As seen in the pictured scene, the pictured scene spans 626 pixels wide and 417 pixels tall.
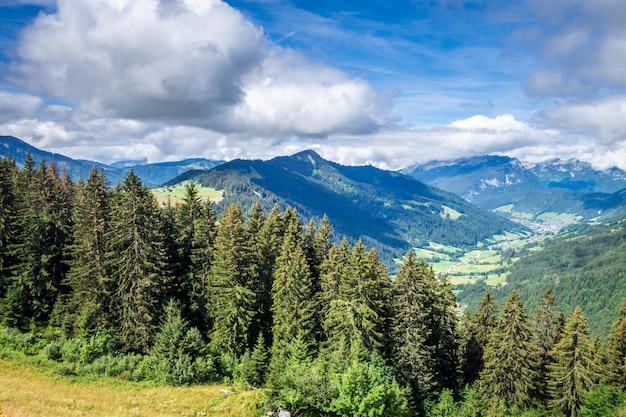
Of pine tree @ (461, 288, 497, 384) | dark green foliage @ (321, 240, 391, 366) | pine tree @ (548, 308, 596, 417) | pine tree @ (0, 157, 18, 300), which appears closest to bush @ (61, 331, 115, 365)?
pine tree @ (0, 157, 18, 300)

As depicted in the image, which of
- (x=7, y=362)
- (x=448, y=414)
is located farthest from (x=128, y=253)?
(x=448, y=414)

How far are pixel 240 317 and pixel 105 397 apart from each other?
59.1ft

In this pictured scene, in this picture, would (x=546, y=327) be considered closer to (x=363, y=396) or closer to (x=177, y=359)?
(x=363, y=396)

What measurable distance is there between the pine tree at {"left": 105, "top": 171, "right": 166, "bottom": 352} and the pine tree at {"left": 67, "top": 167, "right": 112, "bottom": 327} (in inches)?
40.1

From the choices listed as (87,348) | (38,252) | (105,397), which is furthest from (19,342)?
(105,397)

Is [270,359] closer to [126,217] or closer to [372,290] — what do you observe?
[372,290]

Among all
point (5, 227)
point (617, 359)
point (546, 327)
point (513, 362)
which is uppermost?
point (5, 227)

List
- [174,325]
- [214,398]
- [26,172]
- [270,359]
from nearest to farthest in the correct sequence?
[214,398] → [174,325] → [270,359] → [26,172]

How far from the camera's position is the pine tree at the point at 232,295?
1828 inches

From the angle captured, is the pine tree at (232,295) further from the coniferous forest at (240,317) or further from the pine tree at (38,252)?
the pine tree at (38,252)

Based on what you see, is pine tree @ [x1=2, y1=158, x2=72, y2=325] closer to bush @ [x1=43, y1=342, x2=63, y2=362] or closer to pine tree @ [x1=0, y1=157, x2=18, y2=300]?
pine tree @ [x1=0, y1=157, x2=18, y2=300]

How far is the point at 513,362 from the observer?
145ft

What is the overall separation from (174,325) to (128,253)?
11.3 m

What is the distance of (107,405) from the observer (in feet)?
94.8
